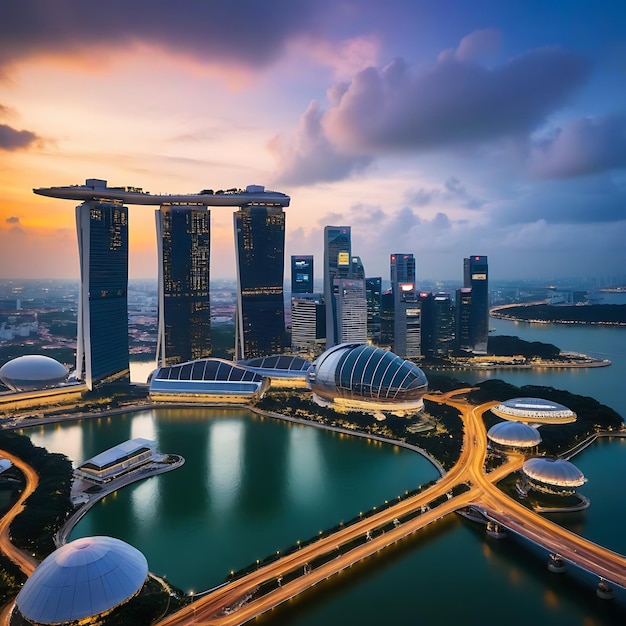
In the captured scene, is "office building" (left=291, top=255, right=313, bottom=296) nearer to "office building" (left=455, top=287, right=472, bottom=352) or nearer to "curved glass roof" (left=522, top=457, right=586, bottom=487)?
"office building" (left=455, top=287, right=472, bottom=352)

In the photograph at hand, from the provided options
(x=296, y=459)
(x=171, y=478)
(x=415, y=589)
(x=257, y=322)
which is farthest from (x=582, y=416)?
(x=257, y=322)

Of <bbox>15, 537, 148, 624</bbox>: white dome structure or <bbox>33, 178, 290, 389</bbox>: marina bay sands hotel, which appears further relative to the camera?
<bbox>33, 178, 290, 389</bbox>: marina bay sands hotel

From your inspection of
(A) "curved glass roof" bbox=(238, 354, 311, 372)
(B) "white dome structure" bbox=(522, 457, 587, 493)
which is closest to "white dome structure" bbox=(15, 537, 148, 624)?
(B) "white dome structure" bbox=(522, 457, 587, 493)

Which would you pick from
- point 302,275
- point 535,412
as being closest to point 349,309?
point 302,275

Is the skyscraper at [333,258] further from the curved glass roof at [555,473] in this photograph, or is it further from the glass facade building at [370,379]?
the curved glass roof at [555,473]

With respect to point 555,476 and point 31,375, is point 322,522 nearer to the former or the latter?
point 555,476

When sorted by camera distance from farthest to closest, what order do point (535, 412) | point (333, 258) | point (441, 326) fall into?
point (441, 326) → point (333, 258) → point (535, 412)
